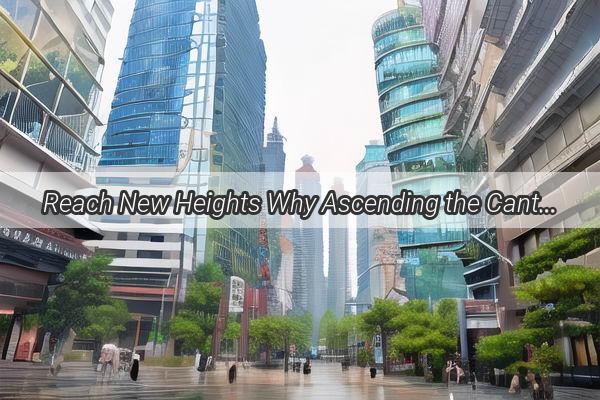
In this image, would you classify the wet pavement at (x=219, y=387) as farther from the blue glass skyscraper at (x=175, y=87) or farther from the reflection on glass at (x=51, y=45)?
the blue glass skyscraper at (x=175, y=87)

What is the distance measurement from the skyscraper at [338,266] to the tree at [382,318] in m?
5.94

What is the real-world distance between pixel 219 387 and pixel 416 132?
34.7 m

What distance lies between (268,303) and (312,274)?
4.34 meters

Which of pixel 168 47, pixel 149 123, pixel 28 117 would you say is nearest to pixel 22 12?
pixel 28 117

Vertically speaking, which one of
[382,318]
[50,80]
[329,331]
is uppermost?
[50,80]

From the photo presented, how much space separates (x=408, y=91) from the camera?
4703cm

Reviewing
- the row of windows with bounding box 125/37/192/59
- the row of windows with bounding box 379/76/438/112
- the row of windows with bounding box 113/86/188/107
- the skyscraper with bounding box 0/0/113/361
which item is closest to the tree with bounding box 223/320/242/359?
the skyscraper with bounding box 0/0/113/361

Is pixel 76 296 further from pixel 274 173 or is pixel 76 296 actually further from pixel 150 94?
pixel 274 173

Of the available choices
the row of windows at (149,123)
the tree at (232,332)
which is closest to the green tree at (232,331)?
the tree at (232,332)

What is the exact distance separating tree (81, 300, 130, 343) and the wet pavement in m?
1.48

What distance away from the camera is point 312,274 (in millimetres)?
34562

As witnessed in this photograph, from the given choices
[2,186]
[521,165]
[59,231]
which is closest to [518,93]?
[521,165]

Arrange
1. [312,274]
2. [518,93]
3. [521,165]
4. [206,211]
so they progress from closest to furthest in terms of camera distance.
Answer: [518,93] → [521,165] → [206,211] → [312,274]

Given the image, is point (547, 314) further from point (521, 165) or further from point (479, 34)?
point (479, 34)
